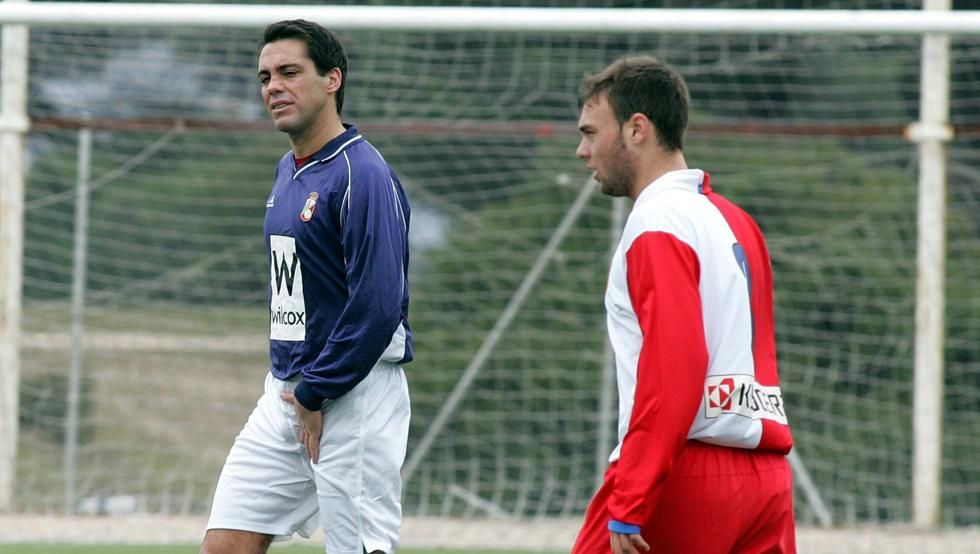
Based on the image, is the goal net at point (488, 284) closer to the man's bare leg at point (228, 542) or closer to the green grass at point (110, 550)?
the green grass at point (110, 550)

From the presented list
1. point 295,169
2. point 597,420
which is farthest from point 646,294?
point 597,420

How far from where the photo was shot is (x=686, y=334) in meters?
2.80

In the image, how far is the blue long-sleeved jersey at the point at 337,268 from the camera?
11.5 ft

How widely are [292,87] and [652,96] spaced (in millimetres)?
1126

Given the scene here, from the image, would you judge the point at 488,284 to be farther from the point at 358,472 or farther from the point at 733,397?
the point at 733,397

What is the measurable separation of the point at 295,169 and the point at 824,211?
248 inches

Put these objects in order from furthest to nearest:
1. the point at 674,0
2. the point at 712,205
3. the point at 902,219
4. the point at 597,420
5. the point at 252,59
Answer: the point at 674,0 → the point at 252,59 → the point at 902,219 → the point at 597,420 → the point at 712,205

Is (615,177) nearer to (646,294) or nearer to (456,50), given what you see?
(646,294)

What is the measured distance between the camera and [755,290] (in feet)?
A: 10.1

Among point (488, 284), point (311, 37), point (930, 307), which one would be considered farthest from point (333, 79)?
point (488, 284)

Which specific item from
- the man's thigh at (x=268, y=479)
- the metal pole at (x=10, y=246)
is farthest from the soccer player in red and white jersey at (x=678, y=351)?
the metal pole at (x=10, y=246)

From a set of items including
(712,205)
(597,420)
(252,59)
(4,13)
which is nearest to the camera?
(712,205)

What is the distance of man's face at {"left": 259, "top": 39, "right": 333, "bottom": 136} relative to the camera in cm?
371

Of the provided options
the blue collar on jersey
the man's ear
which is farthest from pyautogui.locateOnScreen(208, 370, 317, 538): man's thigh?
the man's ear
